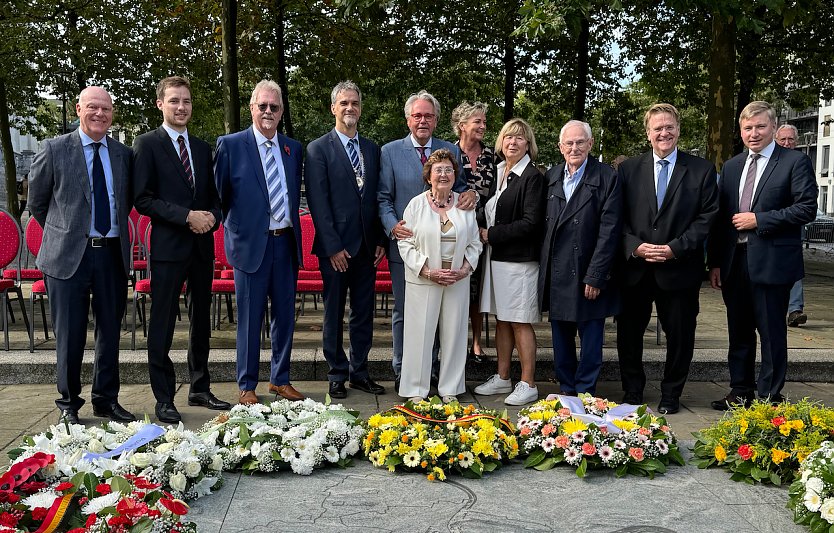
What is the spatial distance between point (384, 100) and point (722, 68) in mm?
9752

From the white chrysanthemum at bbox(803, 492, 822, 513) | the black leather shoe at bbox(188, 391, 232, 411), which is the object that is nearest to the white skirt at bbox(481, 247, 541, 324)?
the black leather shoe at bbox(188, 391, 232, 411)

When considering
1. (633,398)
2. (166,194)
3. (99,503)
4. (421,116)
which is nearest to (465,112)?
(421,116)

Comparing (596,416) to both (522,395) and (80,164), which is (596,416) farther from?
(80,164)

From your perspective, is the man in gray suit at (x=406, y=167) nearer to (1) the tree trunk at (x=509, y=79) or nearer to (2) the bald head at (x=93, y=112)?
(2) the bald head at (x=93, y=112)

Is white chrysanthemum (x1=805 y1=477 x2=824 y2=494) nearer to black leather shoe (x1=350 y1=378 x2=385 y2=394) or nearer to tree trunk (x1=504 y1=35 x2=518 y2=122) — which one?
black leather shoe (x1=350 y1=378 x2=385 y2=394)

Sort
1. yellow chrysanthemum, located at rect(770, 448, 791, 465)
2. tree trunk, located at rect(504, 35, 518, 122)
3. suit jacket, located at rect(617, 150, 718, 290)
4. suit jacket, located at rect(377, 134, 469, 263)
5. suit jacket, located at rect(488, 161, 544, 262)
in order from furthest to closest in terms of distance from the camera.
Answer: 1. tree trunk, located at rect(504, 35, 518, 122)
2. suit jacket, located at rect(377, 134, 469, 263)
3. suit jacket, located at rect(488, 161, 544, 262)
4. suit jacket, located at rect(617, 150, 718, 290)
5. yellow chrysanthemum, located at rect(770, 448, 791, 465)

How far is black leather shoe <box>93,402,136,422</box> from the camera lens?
19.2 feet

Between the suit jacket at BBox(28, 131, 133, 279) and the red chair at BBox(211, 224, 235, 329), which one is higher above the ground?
the suit jacket at BBox(28, 131, 133, 279)

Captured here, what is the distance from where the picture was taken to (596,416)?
477 centimetres

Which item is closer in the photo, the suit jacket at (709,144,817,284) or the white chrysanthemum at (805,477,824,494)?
the white chrysanthemum at (805,477,824,494)

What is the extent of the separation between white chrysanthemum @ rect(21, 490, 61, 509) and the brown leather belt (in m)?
2.62

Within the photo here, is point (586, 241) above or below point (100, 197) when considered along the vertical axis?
below

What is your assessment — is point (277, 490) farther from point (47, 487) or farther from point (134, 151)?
point (134, 151)

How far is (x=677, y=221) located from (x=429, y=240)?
180 cm
